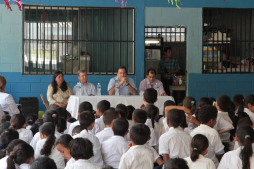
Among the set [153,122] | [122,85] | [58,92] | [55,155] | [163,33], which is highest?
[163,33]

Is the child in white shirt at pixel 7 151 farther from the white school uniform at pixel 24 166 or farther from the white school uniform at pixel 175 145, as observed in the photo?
the white school uniform at pixel 175 145

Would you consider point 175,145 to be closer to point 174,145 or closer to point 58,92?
point 174,145

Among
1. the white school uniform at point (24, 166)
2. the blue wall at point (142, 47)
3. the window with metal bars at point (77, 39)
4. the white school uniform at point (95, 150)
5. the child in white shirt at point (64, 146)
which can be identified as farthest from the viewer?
the window with metal bars at point (77, 39)

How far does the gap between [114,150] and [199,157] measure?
36.1 inches

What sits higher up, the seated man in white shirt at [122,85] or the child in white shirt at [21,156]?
the seated man in white shirt at [122,85]

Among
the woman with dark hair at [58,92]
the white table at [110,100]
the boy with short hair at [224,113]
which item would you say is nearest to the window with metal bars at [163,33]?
the woman with dark hair at [58,92]

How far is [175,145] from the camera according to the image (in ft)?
12.4

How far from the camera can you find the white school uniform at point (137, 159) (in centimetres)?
318

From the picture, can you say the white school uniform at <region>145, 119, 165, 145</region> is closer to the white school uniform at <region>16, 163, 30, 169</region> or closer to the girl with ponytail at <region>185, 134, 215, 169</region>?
the girl with ponytail at <region>185, 134, 215, 169</region>

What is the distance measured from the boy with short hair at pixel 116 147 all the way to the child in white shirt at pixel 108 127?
35 cm

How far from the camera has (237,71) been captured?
891 cm

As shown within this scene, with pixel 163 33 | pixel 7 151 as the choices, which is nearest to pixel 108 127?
pixel 7 151

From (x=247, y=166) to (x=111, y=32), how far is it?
6005mm

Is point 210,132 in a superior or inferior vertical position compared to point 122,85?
inferior
